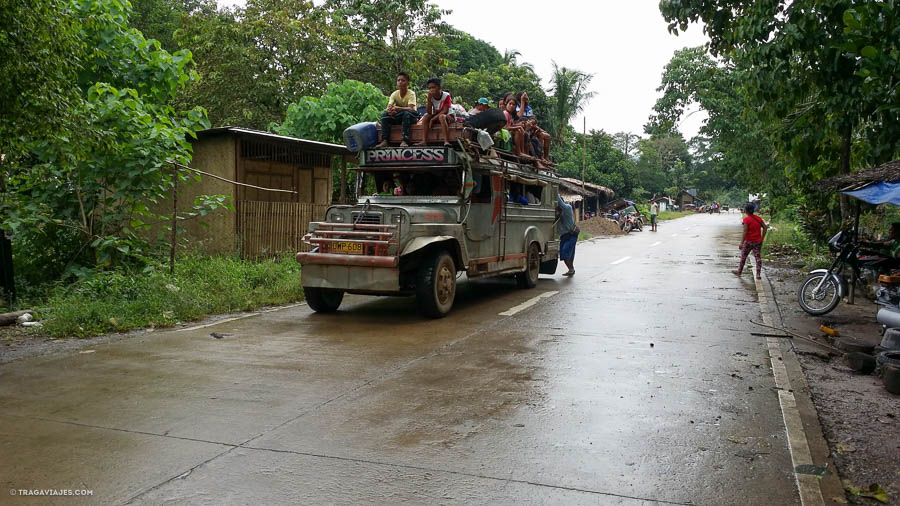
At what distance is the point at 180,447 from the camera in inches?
159

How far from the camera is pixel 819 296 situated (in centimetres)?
962

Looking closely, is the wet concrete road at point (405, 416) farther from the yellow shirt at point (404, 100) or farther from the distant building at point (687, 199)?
the distant building at point (687, 199)

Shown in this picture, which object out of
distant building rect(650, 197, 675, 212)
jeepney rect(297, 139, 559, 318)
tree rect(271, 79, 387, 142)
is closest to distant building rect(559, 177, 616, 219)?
tree rect(271, 79, 387, 142)

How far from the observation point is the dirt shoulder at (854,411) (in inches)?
154

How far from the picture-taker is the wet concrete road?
355cm

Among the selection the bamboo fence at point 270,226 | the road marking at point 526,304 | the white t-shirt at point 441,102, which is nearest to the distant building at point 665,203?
the bamboo fence at point 270,226

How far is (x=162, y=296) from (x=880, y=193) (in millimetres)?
9871

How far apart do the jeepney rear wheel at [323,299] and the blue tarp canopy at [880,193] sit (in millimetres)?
7365

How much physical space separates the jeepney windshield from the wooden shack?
251 cm

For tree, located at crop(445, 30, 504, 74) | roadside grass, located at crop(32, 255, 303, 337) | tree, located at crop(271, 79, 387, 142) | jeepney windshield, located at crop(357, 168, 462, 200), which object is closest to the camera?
roadside grass, located at crop(32, 255, 303, 337)

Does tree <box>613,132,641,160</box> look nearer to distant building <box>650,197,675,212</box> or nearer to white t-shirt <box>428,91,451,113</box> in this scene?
distant building <box>650,197,675,212</box>

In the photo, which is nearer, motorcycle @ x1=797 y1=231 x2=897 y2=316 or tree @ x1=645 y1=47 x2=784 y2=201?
motorcycle @ x1=797 y1=231 x2=897 y2=316

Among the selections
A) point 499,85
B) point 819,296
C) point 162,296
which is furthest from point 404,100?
point 499,85

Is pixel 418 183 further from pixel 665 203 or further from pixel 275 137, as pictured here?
pixel 665 203
